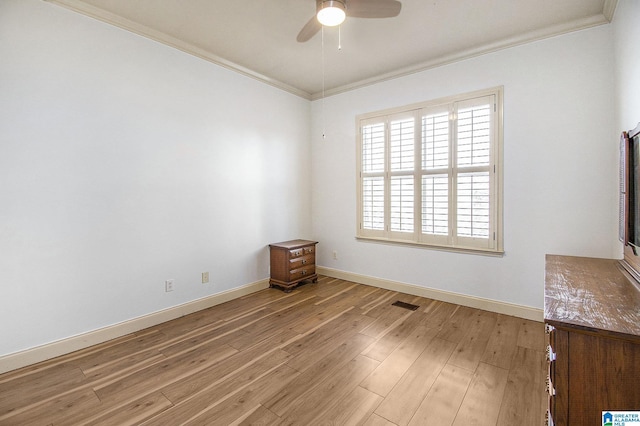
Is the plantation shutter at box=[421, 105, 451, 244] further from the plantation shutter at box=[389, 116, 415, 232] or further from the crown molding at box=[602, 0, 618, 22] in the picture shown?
the crown molding at box=[602, 0, 618, 22]

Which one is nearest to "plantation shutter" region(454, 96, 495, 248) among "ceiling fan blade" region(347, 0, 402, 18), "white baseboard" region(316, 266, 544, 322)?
"white baseboard" region(316, 266, 544, 322)

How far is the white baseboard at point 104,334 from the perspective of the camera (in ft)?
7.29

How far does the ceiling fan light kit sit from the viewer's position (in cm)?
205

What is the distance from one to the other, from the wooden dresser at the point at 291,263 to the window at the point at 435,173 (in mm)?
844

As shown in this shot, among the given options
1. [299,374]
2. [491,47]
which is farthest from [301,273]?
[491,47]

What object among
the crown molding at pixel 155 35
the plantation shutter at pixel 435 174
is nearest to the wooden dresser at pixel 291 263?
the plantation shutter at pixel 435 174

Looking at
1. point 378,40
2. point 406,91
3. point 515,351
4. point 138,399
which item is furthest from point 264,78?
point 515,351

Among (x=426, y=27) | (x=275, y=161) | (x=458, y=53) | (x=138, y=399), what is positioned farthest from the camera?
(x=275, y=161)

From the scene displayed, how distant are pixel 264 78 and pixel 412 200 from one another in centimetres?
259

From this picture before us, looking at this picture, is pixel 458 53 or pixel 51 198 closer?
pixel 51 198

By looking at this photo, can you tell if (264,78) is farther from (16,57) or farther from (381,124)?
(16,57)

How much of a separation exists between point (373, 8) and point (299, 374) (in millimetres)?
2740

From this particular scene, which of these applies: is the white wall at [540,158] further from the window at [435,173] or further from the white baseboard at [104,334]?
the white baseboard at [104,334]

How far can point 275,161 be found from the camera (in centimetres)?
428
